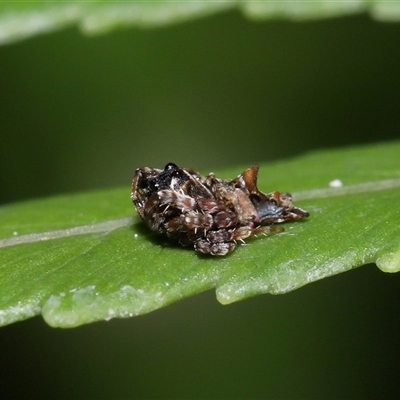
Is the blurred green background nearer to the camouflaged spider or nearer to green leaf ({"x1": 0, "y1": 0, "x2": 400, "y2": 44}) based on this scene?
the camouflaged spider

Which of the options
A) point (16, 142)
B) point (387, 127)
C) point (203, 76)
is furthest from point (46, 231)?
point (387, 127)

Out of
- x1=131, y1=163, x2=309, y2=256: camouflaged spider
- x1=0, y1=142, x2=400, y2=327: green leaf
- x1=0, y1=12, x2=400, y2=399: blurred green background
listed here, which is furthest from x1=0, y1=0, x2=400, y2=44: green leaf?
x1=0, y1=12, x2=400, y2=399: blurred green background

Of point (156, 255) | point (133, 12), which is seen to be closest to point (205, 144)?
point (133, 12)

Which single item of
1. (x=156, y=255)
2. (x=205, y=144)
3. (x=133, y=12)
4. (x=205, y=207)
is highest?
(x=133, y=12)

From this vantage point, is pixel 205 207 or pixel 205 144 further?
pixel 205 144

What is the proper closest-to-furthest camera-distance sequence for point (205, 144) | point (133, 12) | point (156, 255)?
point (156, 255) → point (133, 12) → point (205, 144)

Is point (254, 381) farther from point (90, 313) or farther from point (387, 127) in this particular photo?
point (387, 127)

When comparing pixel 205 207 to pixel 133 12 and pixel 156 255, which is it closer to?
pixel 156 255

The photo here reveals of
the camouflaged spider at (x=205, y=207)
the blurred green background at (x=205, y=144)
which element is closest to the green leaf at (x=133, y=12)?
the camouflaged spider at (x=205, y=207)
